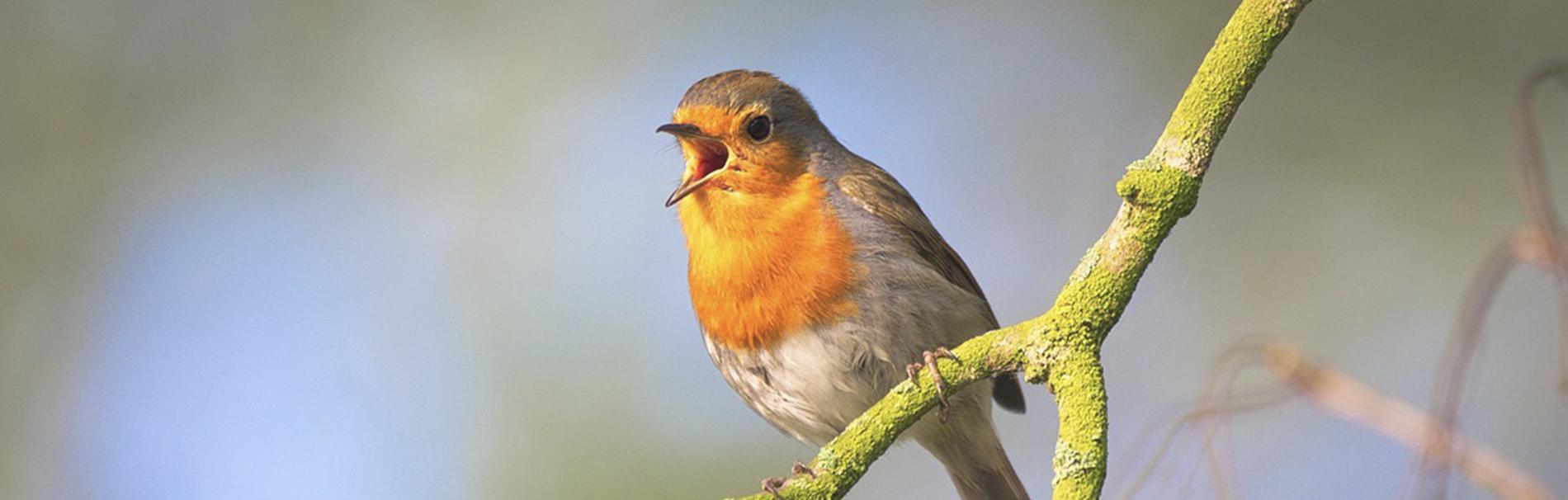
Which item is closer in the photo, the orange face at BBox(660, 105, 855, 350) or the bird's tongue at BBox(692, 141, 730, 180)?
the orange face at BBox(660, 105, 855, 350)

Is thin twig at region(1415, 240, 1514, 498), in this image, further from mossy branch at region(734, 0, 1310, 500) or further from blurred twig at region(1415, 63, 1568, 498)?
mossy branch at region(734, 0, 1310, 500)

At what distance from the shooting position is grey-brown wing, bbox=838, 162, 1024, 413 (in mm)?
3574

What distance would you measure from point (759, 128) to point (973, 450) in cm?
99

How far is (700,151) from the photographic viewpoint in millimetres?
→ 3600

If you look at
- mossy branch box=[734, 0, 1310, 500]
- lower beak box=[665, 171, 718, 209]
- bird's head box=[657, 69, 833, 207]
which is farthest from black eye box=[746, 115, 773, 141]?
mossy branch box=[734, 0, 1310, 500]

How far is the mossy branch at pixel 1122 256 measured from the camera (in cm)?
188

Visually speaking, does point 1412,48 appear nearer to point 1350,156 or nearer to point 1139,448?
point 1350,156

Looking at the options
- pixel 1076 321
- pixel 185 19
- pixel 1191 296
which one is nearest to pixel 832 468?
pixel 1076 321

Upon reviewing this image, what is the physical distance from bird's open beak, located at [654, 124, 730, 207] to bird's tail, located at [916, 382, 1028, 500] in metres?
0.80

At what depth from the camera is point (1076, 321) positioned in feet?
6.50

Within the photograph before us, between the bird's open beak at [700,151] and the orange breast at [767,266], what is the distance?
72mm

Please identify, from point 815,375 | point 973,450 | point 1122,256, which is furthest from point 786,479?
point 973,450

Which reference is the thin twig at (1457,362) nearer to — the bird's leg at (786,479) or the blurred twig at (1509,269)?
the blurred twig at (1509,269)

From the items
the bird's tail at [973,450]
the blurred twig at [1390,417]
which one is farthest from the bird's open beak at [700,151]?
the blurred twig at [1390,417]
